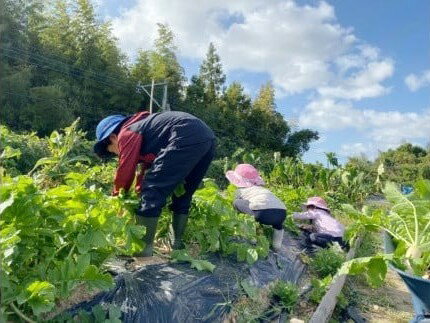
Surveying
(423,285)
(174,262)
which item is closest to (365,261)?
(423,285)

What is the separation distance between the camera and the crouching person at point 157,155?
126 inches

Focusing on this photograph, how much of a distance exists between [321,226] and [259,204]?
1.60m

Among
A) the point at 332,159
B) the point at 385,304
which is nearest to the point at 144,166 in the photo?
the point at 385,304

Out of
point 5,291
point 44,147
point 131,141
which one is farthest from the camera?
point 44,147

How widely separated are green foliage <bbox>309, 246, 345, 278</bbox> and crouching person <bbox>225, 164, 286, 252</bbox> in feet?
1.63

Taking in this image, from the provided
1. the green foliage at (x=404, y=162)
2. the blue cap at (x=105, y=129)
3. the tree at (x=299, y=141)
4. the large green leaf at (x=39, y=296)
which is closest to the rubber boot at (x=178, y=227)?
the blue cap at (x=105, y=129)

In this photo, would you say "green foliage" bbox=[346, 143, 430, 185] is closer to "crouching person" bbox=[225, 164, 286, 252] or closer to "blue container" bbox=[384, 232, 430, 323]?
"crouching person" bbox=[225, 164, 286, 252]

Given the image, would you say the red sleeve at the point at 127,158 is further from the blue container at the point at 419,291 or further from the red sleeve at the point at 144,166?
the blue container at the point at 419,291

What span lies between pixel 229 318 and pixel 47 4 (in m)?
26.0

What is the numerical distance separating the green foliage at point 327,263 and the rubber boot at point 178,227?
1.88m

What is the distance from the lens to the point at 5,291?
1.90 meters

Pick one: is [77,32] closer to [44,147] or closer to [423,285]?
[44,147]

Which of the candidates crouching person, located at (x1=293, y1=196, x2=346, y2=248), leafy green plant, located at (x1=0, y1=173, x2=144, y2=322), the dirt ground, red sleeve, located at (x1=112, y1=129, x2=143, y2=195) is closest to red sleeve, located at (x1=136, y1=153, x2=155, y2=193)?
red sleeve, located at (x1=112, y1=129, x2=143, y2=195)

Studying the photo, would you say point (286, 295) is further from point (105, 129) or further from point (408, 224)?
point (105, 129)
